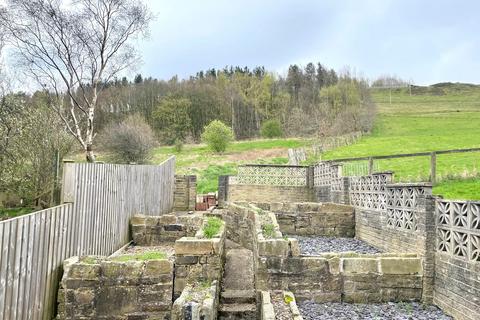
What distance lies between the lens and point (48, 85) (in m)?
18.6

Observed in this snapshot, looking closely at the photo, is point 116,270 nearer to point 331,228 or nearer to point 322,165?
point 331,228

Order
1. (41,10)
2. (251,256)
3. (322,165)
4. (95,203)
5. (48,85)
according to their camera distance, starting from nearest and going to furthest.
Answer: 1. (95,203)
2. (251,256)
3. (322,165)
4. (41,10)
5. (48,85)

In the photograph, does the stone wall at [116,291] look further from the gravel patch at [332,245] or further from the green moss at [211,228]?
the gravel patch at [332,245]

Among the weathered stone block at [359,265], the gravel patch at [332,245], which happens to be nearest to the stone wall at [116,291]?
the weathered stone block at [359,265]

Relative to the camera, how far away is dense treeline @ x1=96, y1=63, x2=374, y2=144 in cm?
4650

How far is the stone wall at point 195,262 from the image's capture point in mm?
5727

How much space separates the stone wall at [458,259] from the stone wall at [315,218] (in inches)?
202

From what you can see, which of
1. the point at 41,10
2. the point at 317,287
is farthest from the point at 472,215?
the point at 41,10

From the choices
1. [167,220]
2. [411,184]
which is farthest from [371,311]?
[167,220]

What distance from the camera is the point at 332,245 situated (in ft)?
31.0

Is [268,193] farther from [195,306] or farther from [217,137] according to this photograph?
[217,137]

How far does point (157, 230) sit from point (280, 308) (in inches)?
215

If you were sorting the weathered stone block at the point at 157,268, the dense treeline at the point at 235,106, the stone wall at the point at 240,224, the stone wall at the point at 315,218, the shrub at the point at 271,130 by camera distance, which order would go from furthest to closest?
the shrub at the point at 271,130 < the dense treeline at the point at 235,106 < the stone wall at the point at 315,218 < the stone wall at the point at 240,224 < the weathered stone block at the point at 157,268

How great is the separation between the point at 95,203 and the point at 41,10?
45.5 feet
